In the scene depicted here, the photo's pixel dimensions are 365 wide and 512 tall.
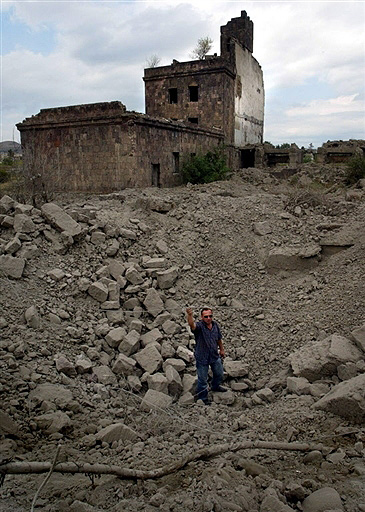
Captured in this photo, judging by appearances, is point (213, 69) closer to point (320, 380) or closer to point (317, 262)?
point (317, 262)

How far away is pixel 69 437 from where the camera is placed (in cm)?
477

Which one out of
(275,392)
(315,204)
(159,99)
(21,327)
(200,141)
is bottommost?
(275,392)

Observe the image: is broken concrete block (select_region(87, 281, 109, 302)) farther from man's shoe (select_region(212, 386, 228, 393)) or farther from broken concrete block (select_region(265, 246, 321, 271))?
broken concrete block (select_region(265, 246, 321, 271))

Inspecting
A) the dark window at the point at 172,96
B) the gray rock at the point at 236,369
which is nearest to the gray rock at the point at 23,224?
the gray rock at the point at 236,369

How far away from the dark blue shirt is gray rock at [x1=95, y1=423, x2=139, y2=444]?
1.62 m

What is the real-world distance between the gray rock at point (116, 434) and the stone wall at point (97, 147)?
8597 millimetres

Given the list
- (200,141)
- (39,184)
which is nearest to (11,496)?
(39,184)

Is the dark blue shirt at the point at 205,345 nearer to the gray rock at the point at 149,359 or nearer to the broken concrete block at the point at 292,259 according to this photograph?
the gray rock at the point at 149,359

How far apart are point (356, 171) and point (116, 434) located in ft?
48.1

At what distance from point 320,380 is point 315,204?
600cm

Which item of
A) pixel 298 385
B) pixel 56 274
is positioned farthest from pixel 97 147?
pixel 298 385

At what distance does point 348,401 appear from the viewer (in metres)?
4.77

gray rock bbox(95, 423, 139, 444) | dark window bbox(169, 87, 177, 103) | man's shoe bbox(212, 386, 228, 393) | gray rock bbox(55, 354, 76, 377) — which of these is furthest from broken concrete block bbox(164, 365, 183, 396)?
dark window bbox(169, 87, 177, 103)

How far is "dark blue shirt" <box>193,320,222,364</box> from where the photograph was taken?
608 cm
